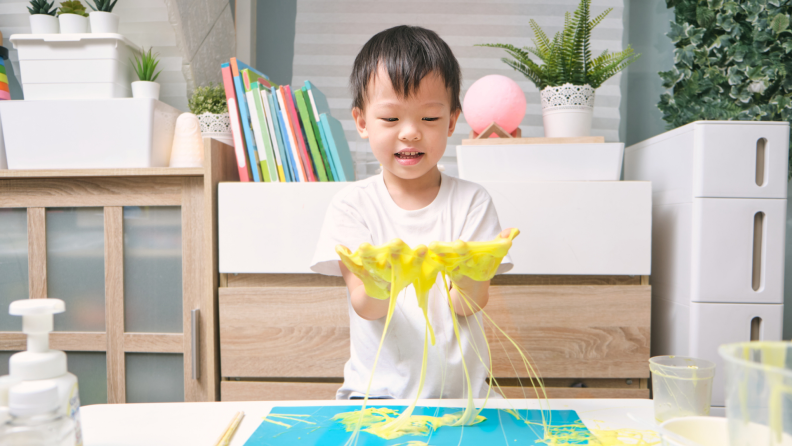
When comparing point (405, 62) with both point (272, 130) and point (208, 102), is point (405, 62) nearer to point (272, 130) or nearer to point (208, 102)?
point (272, 130)

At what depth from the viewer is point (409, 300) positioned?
2.63 ft

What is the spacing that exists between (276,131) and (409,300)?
584 mm

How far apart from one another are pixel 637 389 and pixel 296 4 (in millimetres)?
1494

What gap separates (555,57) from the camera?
120 centimetres

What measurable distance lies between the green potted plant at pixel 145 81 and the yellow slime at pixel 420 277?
3.15 ft

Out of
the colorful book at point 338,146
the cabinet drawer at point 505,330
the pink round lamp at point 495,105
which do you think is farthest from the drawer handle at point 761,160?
the colorful book at point 338,146

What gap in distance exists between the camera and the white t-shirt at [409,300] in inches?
30.3

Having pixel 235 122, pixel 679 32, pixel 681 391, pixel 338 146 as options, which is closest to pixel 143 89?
pixel 235 122

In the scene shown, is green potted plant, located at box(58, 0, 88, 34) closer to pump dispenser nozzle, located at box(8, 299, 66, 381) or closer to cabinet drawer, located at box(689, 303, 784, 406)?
pump dispenser nozzle, located at box(8, 299, 66, 381)

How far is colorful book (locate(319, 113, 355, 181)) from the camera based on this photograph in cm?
116

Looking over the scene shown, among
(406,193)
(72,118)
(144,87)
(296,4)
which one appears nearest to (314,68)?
(296,4)

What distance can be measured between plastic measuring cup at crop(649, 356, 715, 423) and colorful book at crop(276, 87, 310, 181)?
0.85 m

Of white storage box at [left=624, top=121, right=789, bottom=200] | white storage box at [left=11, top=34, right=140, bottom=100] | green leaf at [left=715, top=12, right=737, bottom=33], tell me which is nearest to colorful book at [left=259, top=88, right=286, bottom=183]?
white storage box at [left=11, top=34, right=140, bottom=100]

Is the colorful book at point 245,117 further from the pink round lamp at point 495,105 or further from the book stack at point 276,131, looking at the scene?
the pink round lamp at point 495,105
